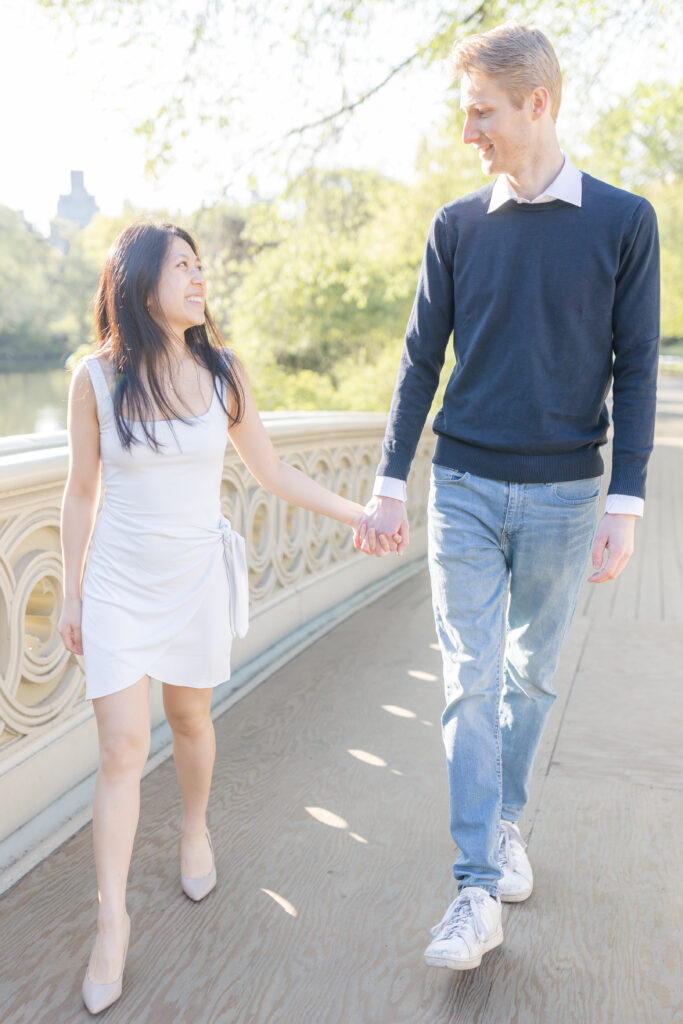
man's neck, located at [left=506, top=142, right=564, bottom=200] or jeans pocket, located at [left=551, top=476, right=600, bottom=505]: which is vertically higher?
man's neck, located at [left=506, top=142, right=564, bottom=200]

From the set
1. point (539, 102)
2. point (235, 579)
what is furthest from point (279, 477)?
point (539, 102)

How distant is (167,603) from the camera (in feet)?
7.48

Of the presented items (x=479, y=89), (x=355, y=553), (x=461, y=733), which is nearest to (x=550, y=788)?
(x=461, y=733)

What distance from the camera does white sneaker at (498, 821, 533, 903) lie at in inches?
101

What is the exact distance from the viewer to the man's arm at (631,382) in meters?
2.19

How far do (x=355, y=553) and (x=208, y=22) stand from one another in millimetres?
6725

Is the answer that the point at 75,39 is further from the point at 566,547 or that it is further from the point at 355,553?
the point at 566,547

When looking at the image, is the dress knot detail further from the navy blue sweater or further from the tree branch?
the tree branch

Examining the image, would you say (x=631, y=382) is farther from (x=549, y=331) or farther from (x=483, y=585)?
(x=483, y=585)

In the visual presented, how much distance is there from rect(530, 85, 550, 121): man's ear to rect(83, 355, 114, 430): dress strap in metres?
1.15

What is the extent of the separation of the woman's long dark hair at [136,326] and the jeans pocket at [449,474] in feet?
2.06

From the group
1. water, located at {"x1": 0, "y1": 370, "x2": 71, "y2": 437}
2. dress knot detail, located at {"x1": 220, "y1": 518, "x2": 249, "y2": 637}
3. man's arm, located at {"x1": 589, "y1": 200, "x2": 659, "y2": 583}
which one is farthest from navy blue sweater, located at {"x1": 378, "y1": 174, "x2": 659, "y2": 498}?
water, located at {"x1": 0, "y1": 370, "x2": 71, "y2": 437}

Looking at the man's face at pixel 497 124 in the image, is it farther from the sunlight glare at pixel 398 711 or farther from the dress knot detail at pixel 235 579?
the sunlight glare at pixel 398 711

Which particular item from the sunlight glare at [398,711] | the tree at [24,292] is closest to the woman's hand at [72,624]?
the sunlight glare at [398,711]
